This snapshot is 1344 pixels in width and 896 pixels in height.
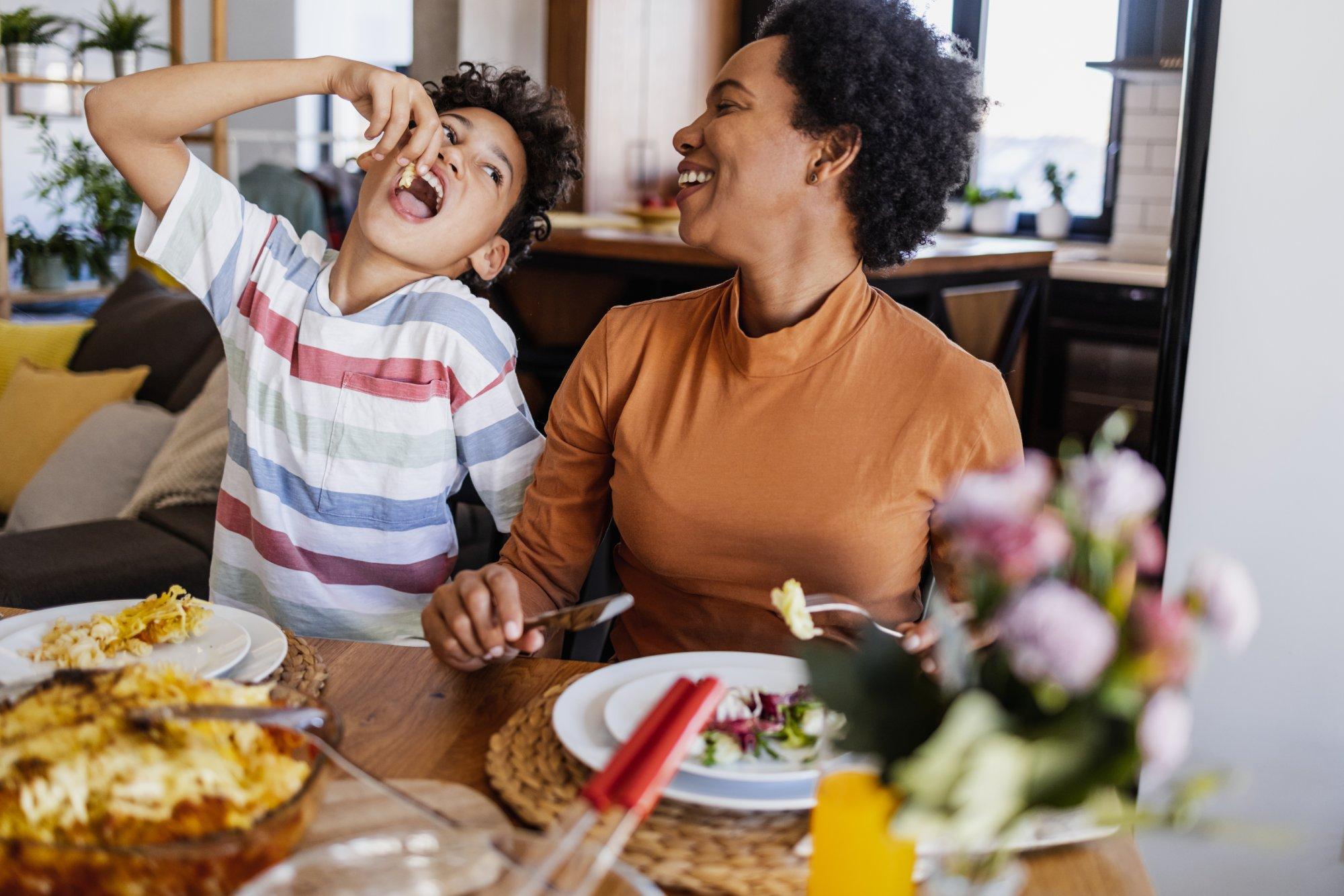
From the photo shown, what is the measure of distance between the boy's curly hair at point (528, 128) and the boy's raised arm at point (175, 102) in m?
0.16

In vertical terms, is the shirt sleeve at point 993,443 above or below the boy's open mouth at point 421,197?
below

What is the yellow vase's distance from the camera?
0.67 metres

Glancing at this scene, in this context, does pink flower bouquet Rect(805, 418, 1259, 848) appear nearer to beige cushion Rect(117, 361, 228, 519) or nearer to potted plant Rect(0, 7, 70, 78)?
beige cushion Rect(117, 361, 228, 519)

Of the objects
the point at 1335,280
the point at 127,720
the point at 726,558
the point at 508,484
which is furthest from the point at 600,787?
the point at 1335,280

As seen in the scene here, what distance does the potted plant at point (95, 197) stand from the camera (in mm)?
4367

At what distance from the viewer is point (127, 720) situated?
712 millimetres

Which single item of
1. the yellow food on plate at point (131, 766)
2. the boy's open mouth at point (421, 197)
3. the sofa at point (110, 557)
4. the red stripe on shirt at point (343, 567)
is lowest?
the sofa at point (110, 557)

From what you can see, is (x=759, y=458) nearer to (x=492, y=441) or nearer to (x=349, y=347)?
(x=492, y=441)

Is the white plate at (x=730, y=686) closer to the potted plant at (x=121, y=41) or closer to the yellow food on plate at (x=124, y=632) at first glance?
the yellow food on plate at (x=124, y=632)

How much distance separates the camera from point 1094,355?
4.95m

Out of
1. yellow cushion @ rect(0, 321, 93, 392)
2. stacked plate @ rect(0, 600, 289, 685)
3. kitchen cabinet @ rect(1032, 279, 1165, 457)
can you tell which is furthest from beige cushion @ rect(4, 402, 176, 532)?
kitchen cabinet @ rect(1032, 279, 1165, 457)

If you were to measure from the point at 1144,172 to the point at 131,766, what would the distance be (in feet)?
18.0

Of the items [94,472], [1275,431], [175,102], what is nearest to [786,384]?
[1275,431]

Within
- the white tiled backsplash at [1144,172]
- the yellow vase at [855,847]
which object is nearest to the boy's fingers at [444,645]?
the yellow vase at [855,847]
